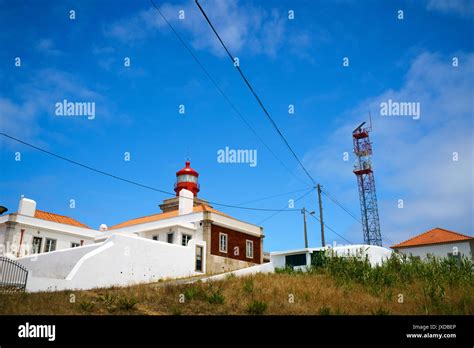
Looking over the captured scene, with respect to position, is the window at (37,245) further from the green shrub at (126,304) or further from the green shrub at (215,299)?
the green shrub at (215,299)

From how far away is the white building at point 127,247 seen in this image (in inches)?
955

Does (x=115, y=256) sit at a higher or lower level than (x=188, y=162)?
lower

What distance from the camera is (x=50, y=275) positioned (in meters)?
26.5

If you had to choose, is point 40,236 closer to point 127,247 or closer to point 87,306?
point 127,247

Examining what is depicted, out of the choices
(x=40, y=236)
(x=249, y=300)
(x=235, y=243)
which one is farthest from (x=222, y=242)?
(x=249, y=300)

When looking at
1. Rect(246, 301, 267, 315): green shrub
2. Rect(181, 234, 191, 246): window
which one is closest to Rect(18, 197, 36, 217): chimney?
Rect(181, 234, 191, 246): window

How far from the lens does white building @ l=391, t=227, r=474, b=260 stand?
121 feet

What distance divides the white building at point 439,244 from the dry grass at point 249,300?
63.6 ft

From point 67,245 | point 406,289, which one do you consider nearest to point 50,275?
point 67,245

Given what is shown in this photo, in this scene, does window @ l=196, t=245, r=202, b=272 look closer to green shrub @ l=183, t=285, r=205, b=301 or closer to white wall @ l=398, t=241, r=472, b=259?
green shrub @ l=183, t=285, r=205, b=301

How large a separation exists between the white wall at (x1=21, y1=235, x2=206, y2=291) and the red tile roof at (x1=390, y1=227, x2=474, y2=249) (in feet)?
71.0
